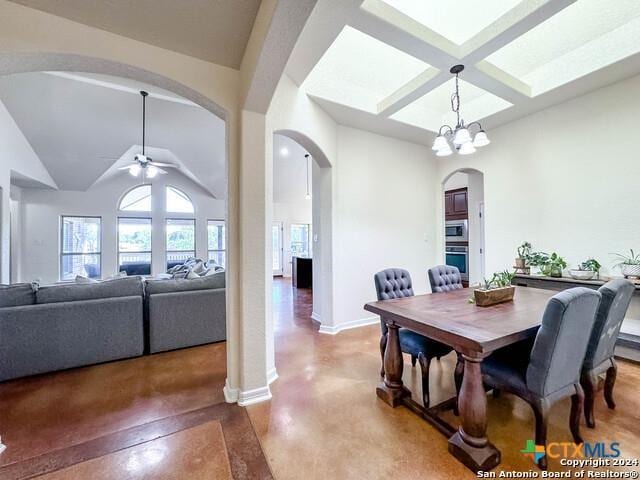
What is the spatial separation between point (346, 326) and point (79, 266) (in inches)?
284

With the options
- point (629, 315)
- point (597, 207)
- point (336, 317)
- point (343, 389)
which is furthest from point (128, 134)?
point (629, 315)

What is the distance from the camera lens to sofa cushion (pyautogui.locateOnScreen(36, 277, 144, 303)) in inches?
105

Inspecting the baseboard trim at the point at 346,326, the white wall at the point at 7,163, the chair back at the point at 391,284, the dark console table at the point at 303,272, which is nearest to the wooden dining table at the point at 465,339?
the chair back at the point at 391,284

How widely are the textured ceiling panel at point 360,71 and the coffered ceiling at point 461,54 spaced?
0.01 meters

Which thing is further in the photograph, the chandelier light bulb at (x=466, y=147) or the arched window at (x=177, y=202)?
the arched window at (x=177, y=202)

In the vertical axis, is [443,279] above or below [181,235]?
below

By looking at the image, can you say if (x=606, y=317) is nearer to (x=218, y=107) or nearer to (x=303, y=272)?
(x=218, y=107)

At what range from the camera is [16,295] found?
2535 millimetres

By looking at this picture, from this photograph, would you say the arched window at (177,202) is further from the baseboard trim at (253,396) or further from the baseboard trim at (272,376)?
the baseboard trim at (253,396)

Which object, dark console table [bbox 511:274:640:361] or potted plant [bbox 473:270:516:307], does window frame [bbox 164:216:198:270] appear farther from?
dark console table [bbox 511:274:640:361]

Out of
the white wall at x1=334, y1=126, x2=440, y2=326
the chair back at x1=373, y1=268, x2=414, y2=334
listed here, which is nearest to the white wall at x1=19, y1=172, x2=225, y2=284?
the white wall at x1=334, y1=126, x2=440, y2=326

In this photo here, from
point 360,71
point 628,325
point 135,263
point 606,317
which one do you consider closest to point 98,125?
point 135,263

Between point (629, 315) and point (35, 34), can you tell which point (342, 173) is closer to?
point (35, 34)

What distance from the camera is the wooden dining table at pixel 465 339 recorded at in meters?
1.48
